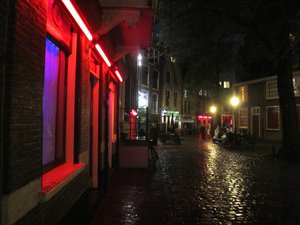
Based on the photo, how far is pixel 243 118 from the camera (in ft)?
123

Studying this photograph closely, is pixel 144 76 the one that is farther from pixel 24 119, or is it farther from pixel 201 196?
pixel 24 119

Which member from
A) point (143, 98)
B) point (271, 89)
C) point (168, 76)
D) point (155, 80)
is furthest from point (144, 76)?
point (271, 89)

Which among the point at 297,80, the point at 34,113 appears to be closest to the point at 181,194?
the point at 34,113

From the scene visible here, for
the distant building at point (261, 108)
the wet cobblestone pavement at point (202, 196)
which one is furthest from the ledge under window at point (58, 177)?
the distant building at point (261, 108)

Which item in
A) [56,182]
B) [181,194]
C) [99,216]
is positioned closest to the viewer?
[56,182]

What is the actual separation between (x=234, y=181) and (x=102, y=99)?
4.67 metres

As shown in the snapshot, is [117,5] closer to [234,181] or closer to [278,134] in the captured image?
[234,181]

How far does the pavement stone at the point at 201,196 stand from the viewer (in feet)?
23.4

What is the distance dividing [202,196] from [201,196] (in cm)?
2

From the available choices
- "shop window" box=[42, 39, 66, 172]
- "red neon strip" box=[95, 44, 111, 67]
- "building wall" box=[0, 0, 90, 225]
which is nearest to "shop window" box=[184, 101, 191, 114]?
"red neon strip" box=[95, 44, 111, 67]

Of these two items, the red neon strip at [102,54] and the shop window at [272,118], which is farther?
the shop window at [272,118]

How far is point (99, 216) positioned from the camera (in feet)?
23.6

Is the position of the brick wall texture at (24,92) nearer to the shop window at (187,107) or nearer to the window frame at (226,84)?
the shop window at (187,107)

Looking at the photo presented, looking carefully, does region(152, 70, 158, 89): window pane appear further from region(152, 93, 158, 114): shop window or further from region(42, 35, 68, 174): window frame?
region(42, 35, 68, 174): window frame
